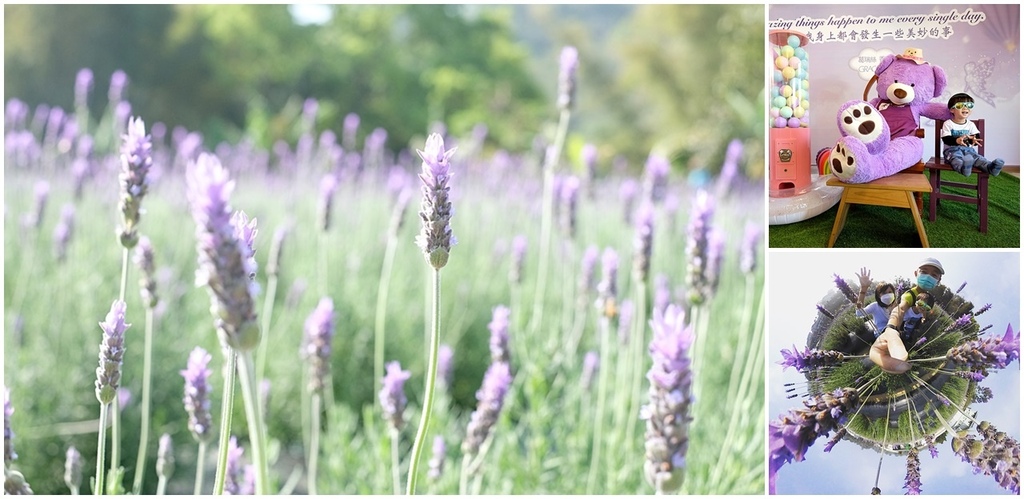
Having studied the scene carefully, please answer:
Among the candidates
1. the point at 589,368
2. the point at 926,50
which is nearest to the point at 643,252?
the point at 589,368

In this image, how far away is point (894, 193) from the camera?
5.89ft

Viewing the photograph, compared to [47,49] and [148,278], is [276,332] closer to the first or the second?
[148,278]

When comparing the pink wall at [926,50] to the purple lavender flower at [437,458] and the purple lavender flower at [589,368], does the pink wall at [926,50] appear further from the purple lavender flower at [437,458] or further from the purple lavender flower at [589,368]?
the purple lavender flower at [437,458]

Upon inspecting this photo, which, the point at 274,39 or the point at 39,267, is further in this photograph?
the point at 274,39

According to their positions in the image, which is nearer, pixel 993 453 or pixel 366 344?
pixel 993 453

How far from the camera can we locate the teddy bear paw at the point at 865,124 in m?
1.81

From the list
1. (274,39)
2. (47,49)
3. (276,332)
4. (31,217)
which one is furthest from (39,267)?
(274,39)

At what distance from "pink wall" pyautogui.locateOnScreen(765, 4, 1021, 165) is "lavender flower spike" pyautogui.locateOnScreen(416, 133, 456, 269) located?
119 centimetres

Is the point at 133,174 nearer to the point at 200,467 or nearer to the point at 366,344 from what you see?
the point at 200,467

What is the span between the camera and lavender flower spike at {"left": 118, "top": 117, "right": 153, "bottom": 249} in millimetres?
1087

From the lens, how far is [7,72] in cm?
863

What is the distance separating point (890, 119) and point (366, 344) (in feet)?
5.56

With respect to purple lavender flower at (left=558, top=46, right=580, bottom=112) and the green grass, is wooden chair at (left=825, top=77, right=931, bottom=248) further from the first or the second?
purple lavender flower at (left=558, top=46, right=580, bottom=112)

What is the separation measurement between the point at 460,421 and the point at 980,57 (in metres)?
1.70
